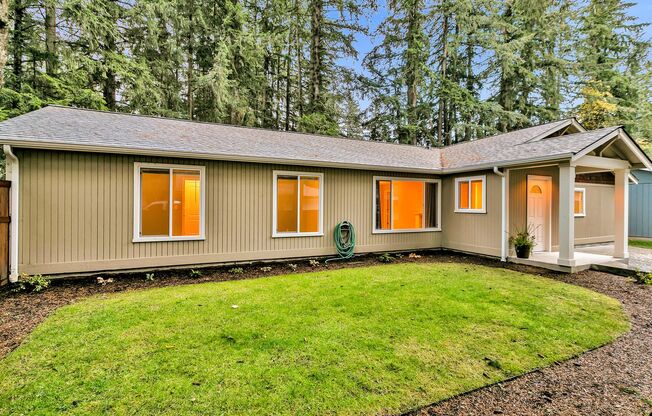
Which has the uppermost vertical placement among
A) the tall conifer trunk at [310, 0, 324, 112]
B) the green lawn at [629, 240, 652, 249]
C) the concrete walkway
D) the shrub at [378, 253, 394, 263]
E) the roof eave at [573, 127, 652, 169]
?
the tall conifer trunk at [310, 0, 324, 112]

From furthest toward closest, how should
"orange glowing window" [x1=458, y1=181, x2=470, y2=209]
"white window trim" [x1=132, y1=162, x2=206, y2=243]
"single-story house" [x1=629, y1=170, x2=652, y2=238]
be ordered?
1. "single-story house" [x1=629, y1=170, x2=652, y2=238]
2. "orange glowing window" [x1=458, y1=181, x2=470, y2=209]
3. "white window trim" [x1=132, y1=162, x2=206, y2=243]

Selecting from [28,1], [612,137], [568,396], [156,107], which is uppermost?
[28,1]

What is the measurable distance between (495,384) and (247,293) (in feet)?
11.5

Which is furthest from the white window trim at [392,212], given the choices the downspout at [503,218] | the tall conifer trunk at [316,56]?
the tall conifer trunk at [316,56]

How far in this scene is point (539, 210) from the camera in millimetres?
8203

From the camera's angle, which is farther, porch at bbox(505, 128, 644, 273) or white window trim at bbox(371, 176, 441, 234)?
white window trim at bbox(371, 176, 441, 234)

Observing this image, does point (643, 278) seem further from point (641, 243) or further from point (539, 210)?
point (641, 243)

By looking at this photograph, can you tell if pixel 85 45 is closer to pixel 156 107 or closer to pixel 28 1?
pixel 28 1

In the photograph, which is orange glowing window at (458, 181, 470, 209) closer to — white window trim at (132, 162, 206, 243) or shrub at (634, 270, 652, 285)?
shrub at (634, 270, 652, 285)

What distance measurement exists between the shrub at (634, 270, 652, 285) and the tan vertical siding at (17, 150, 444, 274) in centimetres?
615

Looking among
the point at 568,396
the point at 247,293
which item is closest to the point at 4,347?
the point at 247,293

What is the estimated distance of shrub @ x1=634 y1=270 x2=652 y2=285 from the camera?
5609mm

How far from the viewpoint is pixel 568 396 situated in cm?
231

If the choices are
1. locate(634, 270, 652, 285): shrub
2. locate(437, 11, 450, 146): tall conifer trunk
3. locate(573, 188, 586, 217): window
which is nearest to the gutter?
locate(634, 270, 652, 285): shrub
